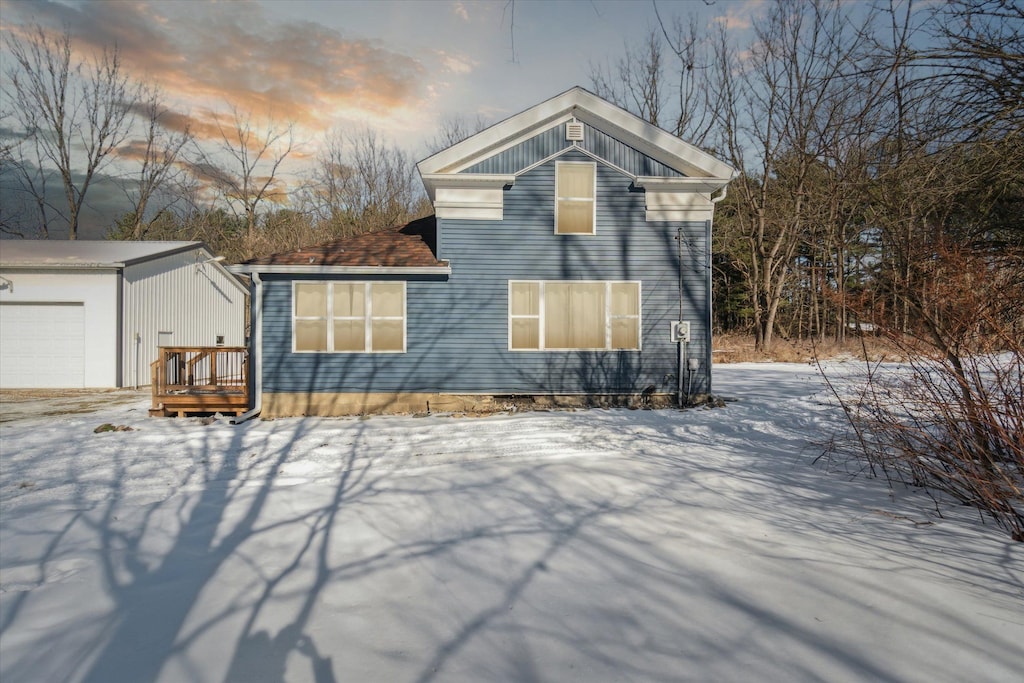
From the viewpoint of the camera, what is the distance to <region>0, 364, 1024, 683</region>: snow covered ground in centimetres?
302

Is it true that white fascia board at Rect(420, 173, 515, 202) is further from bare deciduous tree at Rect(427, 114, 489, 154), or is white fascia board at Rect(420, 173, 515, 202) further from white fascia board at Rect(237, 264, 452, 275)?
bare deciduous tree at Rect(427, 114, 489, 154)

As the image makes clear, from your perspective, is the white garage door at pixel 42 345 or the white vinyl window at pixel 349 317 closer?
the white vinyl window at pixel 349 317

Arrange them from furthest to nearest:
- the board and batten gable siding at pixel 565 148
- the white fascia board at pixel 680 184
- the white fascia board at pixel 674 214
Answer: the white fascia board at pixel 674 214, the board and batten gable siding at pixel 565 148, the white fascia board at pixel 680 184

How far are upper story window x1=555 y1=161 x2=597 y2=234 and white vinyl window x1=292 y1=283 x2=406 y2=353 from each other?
364 cm

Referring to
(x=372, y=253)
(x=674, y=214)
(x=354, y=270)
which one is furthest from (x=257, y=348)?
(x=674, y=214)

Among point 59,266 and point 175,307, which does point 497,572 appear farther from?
point 175,307

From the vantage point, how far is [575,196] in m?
11.4

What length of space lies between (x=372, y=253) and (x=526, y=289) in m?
3.40

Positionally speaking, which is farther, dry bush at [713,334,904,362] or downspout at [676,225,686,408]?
dry bush at [713,334,904,362]

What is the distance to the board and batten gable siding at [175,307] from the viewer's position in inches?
648

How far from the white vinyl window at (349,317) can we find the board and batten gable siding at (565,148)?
3332 mm

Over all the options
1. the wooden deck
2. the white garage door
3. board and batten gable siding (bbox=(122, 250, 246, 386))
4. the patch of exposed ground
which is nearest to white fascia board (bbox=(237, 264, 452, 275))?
the wooden deck

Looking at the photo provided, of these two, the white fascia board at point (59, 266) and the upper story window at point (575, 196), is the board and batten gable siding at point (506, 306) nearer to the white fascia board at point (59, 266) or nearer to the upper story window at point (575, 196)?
the upper story window at point (575, 196)

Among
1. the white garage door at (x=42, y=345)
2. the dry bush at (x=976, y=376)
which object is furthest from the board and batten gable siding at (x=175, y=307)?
the dry bush at (x=976, y=376)
